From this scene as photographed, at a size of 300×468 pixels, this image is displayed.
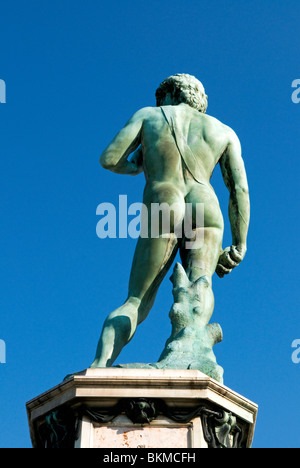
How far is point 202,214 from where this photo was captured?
999 centimetres

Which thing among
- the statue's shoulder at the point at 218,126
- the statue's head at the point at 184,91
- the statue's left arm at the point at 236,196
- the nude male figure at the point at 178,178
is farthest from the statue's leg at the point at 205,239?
the statue's head at the point at 184,91

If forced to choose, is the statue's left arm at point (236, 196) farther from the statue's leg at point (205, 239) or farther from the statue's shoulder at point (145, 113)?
the statue's shoulder at point (145, 113)

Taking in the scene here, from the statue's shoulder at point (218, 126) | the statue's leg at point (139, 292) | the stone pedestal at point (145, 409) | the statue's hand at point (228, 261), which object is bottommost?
the stone pedestal at point (145, 409)

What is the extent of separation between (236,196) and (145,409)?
3.28 metres

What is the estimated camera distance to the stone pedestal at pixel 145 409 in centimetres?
825

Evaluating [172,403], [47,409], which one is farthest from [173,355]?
[47,409]

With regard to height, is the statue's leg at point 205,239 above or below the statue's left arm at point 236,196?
below

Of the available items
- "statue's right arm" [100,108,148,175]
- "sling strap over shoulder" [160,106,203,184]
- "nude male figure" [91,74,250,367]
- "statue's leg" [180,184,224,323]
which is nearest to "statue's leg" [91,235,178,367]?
"nude male figure" [91,74,250,367]

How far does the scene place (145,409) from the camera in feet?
27.1

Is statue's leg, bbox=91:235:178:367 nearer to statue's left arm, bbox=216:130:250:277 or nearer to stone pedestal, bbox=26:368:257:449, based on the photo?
stone pedestal, bbox=26:368:257:449

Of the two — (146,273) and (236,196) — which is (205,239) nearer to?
(146,273)

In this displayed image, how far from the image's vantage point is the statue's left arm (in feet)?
34.6

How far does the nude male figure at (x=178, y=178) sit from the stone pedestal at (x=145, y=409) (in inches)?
33.3
